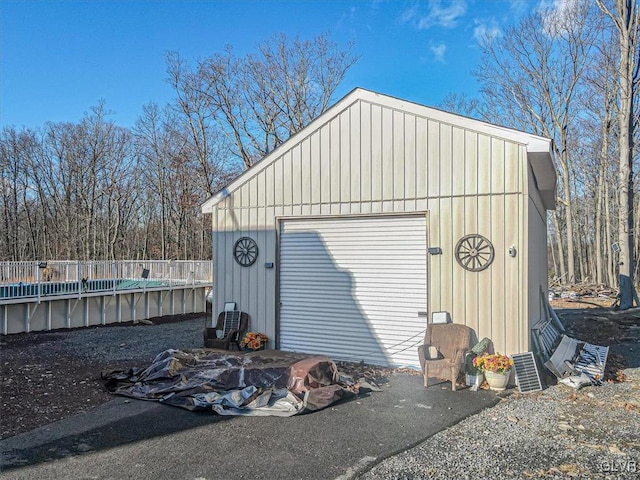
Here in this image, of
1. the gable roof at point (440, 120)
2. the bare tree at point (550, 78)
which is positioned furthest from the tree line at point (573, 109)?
the gable roof at point (440, 120)

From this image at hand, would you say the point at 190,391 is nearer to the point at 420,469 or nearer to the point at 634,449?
the point at 420,469

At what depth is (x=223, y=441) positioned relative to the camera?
3994 mm

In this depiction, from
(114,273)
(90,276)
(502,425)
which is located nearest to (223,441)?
(502,425)

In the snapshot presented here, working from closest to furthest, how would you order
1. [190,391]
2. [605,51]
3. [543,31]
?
[190,391] < [605,51] < [543,31]

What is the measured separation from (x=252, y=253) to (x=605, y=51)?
17033mm

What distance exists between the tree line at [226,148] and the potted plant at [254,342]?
16682 millimetres

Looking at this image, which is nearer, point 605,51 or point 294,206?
point 294,206

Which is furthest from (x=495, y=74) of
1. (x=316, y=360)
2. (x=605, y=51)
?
(x=316, y=360)

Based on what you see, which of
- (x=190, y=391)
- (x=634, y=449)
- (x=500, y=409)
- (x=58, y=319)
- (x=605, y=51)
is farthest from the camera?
(x=605, y=51)

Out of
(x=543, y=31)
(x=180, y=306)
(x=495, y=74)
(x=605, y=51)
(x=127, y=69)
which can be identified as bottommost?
(x=180, y=306)

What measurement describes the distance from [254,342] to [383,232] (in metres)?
2.87

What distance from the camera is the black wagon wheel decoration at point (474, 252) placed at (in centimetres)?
621

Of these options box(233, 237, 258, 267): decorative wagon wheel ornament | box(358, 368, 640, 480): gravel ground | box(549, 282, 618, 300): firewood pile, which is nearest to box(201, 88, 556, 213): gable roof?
box(233, 237, 258, 267): decorative wagon wheel ornament

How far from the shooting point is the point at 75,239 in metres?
26.4
